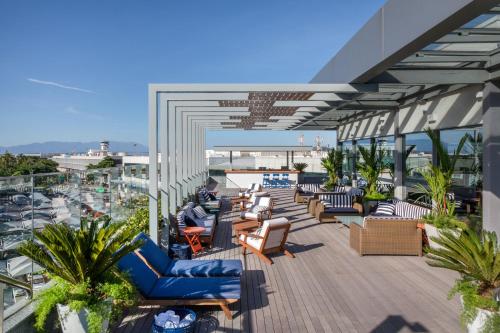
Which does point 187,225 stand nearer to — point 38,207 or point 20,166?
point 38,207

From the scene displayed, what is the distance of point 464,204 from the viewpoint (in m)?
10.0

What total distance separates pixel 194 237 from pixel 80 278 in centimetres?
379

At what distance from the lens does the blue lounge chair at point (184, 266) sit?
4984mm

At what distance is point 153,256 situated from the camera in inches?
199

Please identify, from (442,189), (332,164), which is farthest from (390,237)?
(332,164)

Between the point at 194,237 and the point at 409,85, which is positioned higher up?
the point at 409,85

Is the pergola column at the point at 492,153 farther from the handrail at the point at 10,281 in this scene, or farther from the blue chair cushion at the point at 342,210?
the handrail at the point at 10,281

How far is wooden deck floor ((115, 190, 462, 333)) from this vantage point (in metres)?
4.09

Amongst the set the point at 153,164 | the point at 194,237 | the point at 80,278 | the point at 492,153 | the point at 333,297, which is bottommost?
the point at 333,297

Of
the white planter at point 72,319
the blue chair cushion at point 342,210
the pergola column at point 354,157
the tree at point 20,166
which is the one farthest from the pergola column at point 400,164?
the tree at point 20,166

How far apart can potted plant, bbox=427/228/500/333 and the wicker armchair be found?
121 inches

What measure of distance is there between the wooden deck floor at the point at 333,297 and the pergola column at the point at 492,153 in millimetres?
1399

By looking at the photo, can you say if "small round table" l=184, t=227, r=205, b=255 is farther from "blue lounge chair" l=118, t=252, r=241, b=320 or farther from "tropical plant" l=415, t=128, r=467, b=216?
"tropical plant" l=415, t=128, r=467, b=216

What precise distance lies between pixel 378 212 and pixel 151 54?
21284mm
